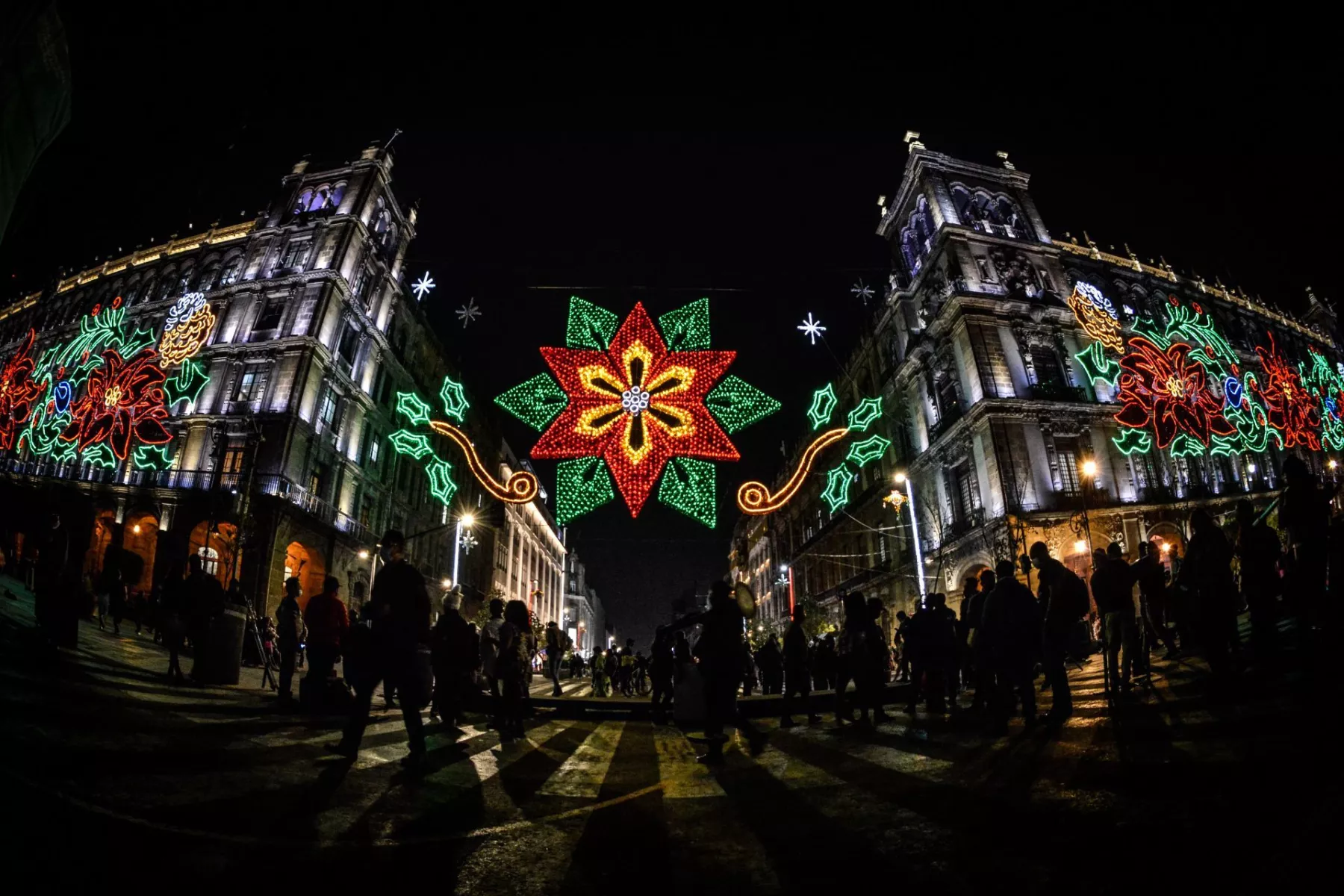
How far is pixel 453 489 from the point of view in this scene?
344 inches

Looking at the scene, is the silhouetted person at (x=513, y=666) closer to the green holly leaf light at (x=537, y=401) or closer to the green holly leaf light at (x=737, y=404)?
the green holly leaf light at (x=537, y=401)

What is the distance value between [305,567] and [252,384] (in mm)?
8444

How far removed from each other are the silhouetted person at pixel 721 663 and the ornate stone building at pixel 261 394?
14.6 meters

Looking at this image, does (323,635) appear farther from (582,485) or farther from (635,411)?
(635,411)

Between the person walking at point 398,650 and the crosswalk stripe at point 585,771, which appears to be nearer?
the crosswalk stripe at point 585,771

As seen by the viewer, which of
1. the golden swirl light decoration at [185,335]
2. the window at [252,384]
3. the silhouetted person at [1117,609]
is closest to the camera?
the silhouetted person at [1117,609]

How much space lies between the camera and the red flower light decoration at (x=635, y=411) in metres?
8.48

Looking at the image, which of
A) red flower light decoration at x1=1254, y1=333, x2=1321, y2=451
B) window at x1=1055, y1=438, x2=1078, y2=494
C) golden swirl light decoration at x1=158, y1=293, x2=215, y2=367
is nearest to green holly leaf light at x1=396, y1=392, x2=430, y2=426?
golden swirl light decoration at x1=158, y1=293, x2=215, y2=367

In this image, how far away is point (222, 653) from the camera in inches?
326

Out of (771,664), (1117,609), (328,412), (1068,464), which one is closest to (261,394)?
(328,412)

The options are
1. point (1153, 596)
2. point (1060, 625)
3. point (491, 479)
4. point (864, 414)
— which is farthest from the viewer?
point (1153, 596)

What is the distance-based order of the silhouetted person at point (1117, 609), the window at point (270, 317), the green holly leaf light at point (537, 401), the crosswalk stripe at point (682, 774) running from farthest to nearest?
the window at point (270, 317), the green holly leaf light at point (537, 401), the silhouetted person at point (1117, 609), the crosswalk stripe at point (682, 774)

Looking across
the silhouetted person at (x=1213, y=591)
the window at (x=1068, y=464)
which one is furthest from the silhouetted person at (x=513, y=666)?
the window at (x=1068, y=464)

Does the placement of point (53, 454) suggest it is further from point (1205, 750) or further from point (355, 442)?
point (1205, 750)
